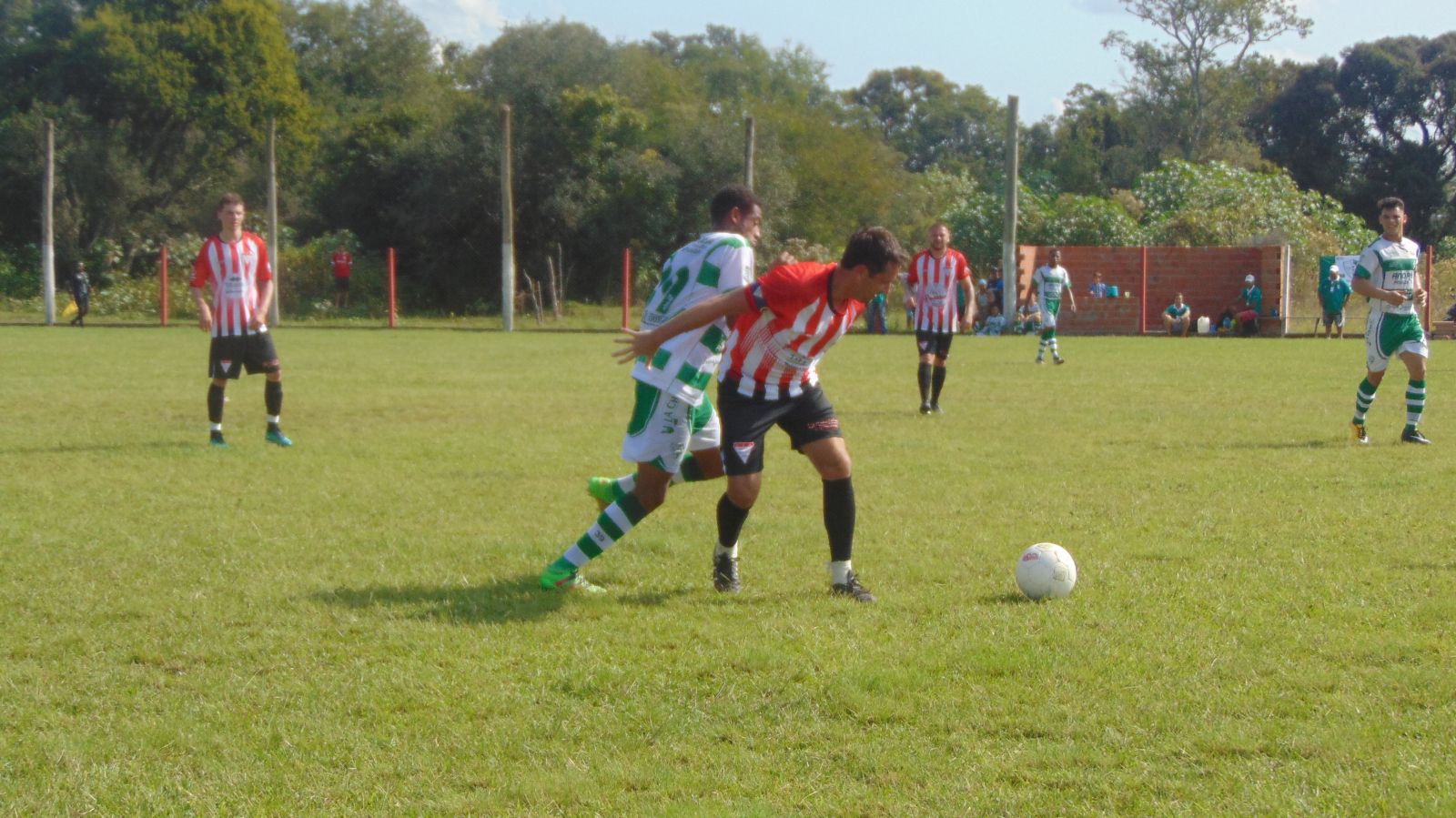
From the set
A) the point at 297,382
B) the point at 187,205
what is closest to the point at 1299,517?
the point at 297,382

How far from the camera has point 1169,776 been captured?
372 cm

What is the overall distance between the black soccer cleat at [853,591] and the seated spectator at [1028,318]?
26988mm

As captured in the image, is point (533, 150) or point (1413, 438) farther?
point (533, 150)

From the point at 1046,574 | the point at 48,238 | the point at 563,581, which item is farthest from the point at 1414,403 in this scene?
the point at 48,238

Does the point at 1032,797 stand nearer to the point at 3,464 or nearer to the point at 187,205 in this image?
the point at 3,464

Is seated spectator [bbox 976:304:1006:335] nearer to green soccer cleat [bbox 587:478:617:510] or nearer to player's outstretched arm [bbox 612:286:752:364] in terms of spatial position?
green soccer cleat [bbox 587:478:617:510]

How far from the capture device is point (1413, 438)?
10.8 metres

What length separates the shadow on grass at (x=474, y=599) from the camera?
5539mm

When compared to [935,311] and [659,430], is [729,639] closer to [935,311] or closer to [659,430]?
[659,430]

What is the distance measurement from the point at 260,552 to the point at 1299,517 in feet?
17.9

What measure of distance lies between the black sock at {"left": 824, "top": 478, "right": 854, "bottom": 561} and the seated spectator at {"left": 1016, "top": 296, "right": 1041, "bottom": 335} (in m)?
27.0

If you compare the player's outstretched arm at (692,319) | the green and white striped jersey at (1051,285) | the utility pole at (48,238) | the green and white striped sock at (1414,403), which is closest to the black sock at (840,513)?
the player's outstretched arm at (692,319)

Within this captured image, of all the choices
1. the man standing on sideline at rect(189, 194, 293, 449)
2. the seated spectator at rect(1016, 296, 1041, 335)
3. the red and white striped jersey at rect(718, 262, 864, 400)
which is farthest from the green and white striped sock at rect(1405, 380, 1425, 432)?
the seated spectator at rect(1016, 296, 1041, 335)

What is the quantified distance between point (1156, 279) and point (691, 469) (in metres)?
28.7
